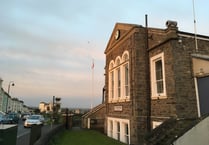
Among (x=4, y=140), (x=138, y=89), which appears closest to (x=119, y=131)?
(x=138, y=89)

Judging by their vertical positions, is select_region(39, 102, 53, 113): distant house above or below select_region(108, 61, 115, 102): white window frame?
below

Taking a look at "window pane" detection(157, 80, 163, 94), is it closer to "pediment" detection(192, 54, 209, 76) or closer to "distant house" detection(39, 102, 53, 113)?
"pediment" detection(192, 54, 209, 76)

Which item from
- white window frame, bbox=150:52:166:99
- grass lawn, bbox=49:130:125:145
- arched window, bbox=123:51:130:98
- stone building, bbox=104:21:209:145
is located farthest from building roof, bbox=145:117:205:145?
arched window, bbox=123:51:130:98

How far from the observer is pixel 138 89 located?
14.7 meters

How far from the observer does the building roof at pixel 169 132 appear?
839 cm

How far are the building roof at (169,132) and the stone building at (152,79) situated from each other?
1461 mm

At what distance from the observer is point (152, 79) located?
1438cm

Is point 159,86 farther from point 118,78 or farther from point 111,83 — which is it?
point 111,83

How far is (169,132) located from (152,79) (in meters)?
5.66

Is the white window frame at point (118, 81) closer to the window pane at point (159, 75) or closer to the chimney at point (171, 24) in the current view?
the window pane at point (159, 75)

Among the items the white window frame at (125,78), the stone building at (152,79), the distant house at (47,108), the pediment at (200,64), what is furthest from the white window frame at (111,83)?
the distant house at (47,108)

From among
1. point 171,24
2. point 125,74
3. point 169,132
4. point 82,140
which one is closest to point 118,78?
point 125,74

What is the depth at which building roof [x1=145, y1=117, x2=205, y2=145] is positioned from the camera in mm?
8391

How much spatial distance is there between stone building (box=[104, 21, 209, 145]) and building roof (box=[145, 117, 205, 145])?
1.46 meters
